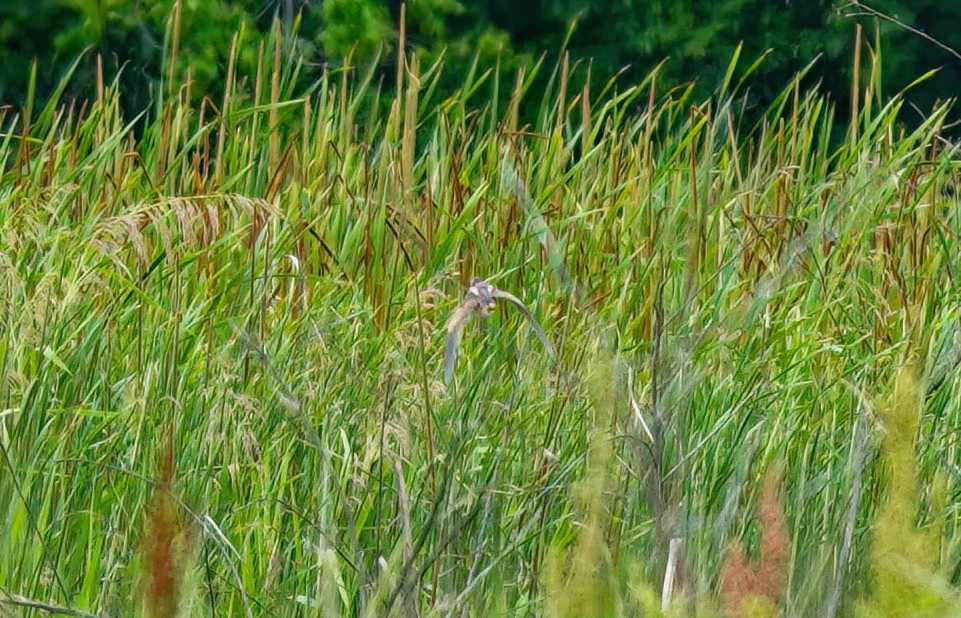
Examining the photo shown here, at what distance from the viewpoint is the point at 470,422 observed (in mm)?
1831

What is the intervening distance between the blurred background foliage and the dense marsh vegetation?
5289 millimetres

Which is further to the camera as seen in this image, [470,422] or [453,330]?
[470,422]

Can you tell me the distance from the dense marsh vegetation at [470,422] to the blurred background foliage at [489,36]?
5.29 m

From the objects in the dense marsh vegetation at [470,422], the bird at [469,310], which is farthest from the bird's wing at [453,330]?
the dense marsh vegetation at [470,422]

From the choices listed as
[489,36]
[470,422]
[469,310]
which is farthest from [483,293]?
[489,36]

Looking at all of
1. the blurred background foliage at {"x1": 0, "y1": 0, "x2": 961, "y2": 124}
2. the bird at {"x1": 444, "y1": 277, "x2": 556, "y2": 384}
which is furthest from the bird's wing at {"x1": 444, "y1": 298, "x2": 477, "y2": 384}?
the blurred background foliage at {"x1": 0, "y1": 0, "x2": 961, "y2": 124}

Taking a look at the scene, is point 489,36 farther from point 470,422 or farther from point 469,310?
point 469,310

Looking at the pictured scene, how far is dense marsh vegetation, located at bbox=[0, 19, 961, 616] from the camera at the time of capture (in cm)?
126

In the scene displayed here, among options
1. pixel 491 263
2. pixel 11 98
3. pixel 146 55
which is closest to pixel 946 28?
pixel 146 55

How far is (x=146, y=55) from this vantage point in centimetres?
869

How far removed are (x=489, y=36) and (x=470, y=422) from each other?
7474mm

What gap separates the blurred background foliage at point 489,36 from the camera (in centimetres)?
837

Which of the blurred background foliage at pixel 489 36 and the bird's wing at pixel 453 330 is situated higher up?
the bird's wing at pixel 453 330

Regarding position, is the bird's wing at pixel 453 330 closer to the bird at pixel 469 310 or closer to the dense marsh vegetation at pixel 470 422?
the bird at pixel 469 310
